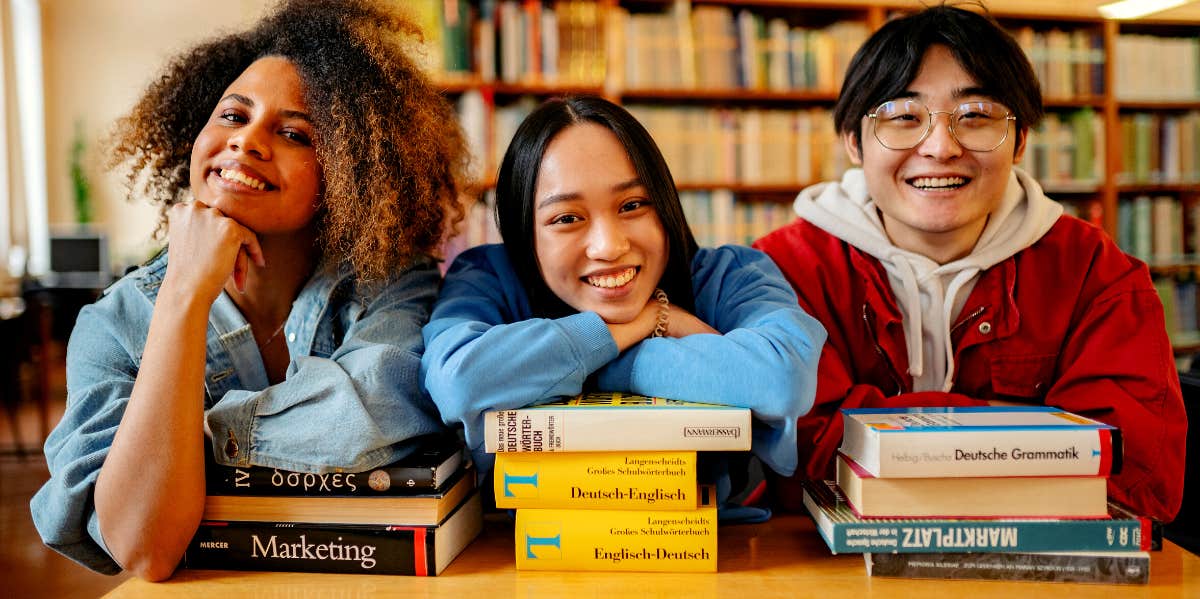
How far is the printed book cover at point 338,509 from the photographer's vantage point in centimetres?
89

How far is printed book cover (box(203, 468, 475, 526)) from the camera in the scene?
2.93ft

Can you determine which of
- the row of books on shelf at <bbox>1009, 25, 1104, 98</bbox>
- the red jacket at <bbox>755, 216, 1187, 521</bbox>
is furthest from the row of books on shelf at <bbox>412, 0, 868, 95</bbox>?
Result: the red jacket at <bbox>755, 216, 1187, 521</bbox>

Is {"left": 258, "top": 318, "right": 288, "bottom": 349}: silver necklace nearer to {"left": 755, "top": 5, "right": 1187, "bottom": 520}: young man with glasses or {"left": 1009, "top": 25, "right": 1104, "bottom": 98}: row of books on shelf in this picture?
{"left": 755, "top": 5, "right": 1187, "bottom": 520}: young man with glasses

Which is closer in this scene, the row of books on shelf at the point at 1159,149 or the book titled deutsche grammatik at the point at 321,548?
the book titled deutsche grammatik at the point at 321,548

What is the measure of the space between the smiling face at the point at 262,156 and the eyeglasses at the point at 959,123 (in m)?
0.91

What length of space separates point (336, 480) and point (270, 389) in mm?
148

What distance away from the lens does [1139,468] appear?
1.12 metres

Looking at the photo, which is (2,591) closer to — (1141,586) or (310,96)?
(310,96)

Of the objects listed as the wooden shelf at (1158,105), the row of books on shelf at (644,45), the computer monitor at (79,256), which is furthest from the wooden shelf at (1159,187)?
the computer monitor at (79,256)

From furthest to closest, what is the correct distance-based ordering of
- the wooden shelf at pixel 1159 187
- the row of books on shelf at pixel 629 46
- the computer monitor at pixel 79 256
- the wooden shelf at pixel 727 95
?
the computer monitor at pixel 79 256 < the wooden shelf at pixel 1159 187 < the wooden shelf at pixel 727 95 < the row of books on shelf at pixel 629 46

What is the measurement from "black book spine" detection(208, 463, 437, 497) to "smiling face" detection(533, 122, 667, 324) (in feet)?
1.10

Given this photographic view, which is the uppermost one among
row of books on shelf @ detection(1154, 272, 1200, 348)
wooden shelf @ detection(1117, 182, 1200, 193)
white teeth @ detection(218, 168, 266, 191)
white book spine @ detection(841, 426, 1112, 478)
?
wooden shelf @ detection(1117, 182, 1200, 193)

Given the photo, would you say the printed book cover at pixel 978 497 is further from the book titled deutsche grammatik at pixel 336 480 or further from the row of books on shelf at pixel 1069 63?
the row of books on shelf at pixel 1069 63

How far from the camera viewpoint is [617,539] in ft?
2.93
